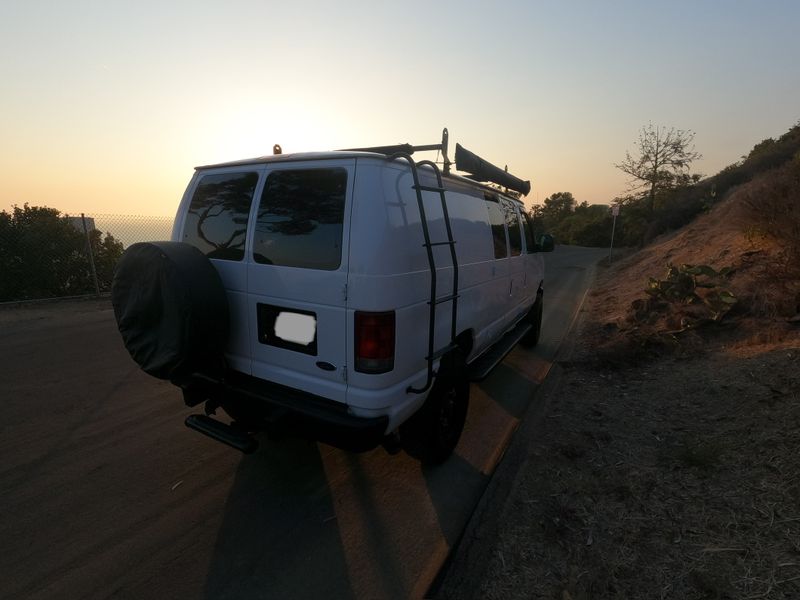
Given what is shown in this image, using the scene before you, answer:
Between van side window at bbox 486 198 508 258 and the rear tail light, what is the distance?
90.4 inches

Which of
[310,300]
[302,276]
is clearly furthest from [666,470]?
[302,276]

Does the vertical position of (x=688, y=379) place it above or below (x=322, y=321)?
below

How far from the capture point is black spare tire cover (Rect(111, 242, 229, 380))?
252cm

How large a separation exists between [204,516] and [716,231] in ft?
50.8

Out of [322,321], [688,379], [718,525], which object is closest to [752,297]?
[688,379]

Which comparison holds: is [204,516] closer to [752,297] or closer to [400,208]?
[400,208]

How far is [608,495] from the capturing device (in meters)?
2.83

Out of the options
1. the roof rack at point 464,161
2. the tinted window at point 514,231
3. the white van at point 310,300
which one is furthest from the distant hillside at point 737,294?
the white van at point 310,300

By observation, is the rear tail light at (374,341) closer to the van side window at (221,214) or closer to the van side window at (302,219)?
the van side window at (302,219)

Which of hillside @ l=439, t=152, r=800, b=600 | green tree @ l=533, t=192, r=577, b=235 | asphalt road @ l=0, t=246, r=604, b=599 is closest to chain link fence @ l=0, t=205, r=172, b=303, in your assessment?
asphalt road @ l=0, t=246, r=604, b=599

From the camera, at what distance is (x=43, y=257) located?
957cm

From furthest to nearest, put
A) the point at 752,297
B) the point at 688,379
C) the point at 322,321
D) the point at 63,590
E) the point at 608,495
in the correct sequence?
the point at 752,297 → the point at 688,379 → the point at 608,495 → the point at 322,321 → the point at 63,590

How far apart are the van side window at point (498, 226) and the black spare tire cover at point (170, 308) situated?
281cm

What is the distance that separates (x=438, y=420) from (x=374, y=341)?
112 centimetres
